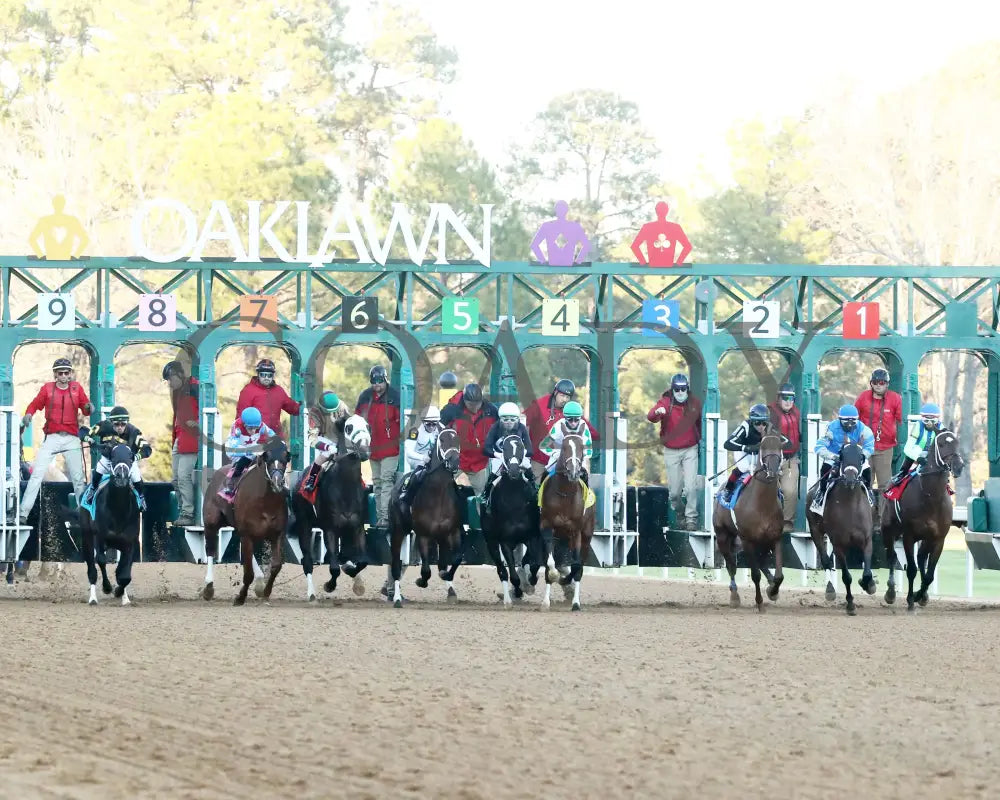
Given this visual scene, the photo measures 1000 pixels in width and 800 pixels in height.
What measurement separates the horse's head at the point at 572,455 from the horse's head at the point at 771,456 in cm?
161

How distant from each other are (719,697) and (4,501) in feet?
28.9

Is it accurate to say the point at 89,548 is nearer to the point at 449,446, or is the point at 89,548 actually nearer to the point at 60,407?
the point at 60,407

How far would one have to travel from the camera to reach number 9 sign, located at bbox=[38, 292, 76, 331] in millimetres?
17906

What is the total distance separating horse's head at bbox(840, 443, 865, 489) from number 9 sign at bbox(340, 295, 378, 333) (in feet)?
14.7

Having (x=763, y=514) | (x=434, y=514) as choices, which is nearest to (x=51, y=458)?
(x=434, y=514)

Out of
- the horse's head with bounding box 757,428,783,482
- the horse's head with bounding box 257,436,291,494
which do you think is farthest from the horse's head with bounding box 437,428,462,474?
the horse's head with bounding box 757,428,783,482

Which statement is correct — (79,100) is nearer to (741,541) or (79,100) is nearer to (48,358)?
(48,358)

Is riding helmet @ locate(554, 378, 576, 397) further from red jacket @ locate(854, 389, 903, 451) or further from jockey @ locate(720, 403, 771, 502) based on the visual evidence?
red jacket @ locate(854, 389, 903, 451)

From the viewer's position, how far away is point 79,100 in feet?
129

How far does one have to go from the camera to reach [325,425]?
55.4 feet

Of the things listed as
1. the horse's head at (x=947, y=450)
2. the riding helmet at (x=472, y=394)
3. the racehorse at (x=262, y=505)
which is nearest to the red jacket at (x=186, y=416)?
the racehorse at (x=262, y=505)

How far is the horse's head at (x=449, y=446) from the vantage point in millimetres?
16109

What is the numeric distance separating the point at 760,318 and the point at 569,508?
3.16m

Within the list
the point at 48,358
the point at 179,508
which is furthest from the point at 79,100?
the point at 179,508
